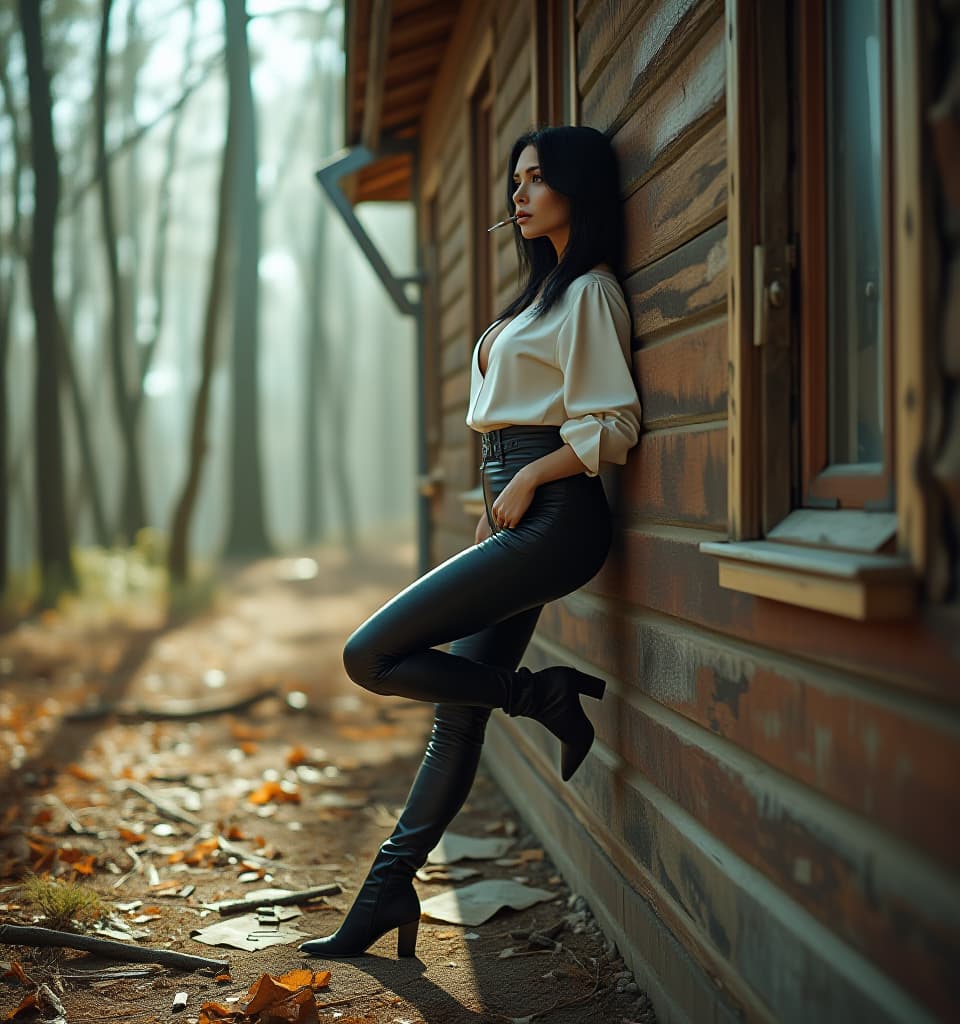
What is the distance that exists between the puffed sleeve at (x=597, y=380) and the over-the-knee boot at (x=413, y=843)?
2.91 ft

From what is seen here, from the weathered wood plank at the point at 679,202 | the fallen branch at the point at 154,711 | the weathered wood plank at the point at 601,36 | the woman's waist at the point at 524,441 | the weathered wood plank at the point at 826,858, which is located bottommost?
the fallen branch at the point at 154,711

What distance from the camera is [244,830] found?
185 inches

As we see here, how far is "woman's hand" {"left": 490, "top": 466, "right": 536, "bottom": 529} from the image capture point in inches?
113

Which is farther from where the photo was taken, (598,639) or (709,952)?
(598,639)

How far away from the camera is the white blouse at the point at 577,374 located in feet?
9.30

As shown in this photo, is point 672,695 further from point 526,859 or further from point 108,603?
point 108,603

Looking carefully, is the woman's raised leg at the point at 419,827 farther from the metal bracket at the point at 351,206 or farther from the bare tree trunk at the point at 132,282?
the bare tree trunk at the point at 132,282

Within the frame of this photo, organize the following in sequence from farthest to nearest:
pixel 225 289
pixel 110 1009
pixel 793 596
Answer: pixel 225 289 < pixel 110 1009 < pixel 793 596

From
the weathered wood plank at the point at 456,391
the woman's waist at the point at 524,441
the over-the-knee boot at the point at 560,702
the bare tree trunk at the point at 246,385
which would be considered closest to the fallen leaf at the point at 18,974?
the over-the-knee boot at the point at 560,702

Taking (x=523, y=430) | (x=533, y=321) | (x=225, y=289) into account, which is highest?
(x=225, y=289)

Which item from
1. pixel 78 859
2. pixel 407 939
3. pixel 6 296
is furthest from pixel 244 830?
pixel 6 296

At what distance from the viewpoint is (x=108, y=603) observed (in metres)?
12.8

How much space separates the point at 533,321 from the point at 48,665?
26.0 feet

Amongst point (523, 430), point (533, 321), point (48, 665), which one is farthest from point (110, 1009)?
point (48, 665)
